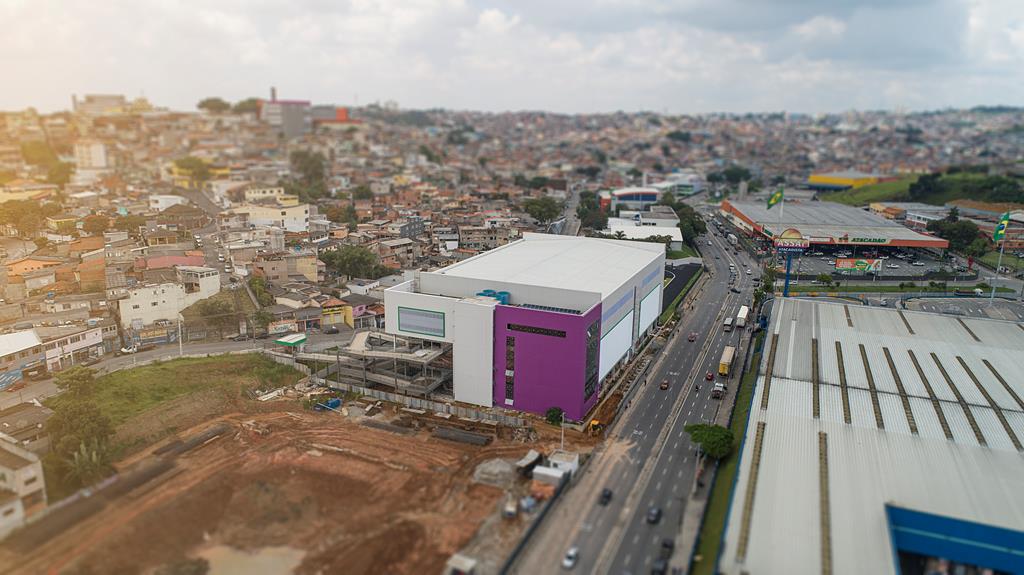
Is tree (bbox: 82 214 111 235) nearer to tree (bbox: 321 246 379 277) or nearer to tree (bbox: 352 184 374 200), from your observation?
tree (bbox: 321 246 379 277)

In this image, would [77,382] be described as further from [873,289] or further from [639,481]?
[873,289]

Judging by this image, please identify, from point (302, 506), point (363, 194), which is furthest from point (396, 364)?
point (363, 194)

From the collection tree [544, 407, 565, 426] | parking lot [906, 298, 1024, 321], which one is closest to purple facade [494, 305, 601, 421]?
tree [544, 407, 565, 426]

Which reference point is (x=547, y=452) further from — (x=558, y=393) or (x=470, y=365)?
(x=470, y=365)

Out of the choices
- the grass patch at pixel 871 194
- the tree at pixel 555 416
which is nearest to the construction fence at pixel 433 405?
the tree at pixel 555 416

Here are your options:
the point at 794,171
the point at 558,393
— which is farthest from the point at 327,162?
the point at 794,171

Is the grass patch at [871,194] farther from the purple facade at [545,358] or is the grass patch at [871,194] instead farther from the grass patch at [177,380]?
the grass patch at [177,380]

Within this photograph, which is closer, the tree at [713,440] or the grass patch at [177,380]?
the tree at [713,440]

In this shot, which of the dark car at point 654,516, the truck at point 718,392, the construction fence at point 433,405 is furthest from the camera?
the truck at point 718,392
